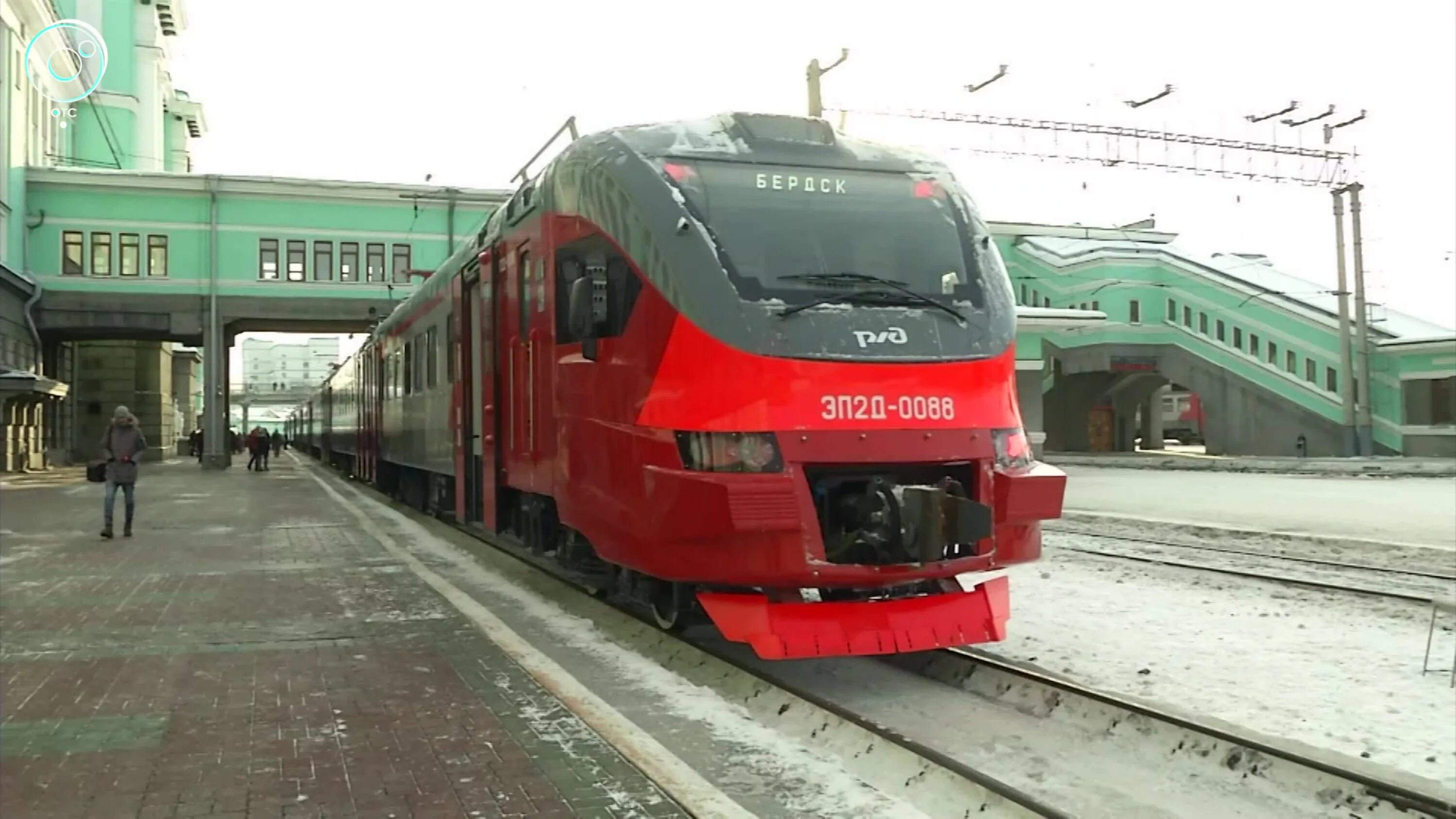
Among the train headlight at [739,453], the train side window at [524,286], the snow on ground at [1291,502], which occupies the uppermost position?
the train side window at [524,286]

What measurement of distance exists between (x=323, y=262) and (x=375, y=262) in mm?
1602

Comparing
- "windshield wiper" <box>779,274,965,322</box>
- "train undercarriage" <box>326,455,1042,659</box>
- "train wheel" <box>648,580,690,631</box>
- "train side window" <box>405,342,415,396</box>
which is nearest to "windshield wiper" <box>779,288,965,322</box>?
"windshield wiper" <box>779,274,965,322</box>

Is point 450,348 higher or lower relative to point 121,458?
higher

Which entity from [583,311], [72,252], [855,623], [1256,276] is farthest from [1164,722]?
[1256,276]

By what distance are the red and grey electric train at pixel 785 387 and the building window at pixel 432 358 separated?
204 inches

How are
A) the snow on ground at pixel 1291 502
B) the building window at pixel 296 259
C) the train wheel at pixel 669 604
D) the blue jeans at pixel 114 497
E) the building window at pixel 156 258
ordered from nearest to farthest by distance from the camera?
the train wheel at pixel 669 604 → the blue jeans at pixel 114 497 → the snow on ground at pixel 1291 502 → the building window at pixel 156 258 → the building window at pixel 296 259

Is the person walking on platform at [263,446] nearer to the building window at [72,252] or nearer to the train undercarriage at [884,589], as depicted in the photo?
the building window at [72,252]

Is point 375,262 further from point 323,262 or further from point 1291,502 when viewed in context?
point 1291,502

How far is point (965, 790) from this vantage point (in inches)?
179

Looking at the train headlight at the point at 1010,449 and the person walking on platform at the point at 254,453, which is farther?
the person walking on platform at the point at 254,453

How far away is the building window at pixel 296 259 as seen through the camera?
37281 millimetres

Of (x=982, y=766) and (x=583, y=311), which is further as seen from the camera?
(x=583, y=311)

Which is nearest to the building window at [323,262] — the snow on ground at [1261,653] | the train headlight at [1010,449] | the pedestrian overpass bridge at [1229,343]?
the pedestrian overpass bridge at [1229,343]

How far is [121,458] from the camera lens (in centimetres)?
1379
